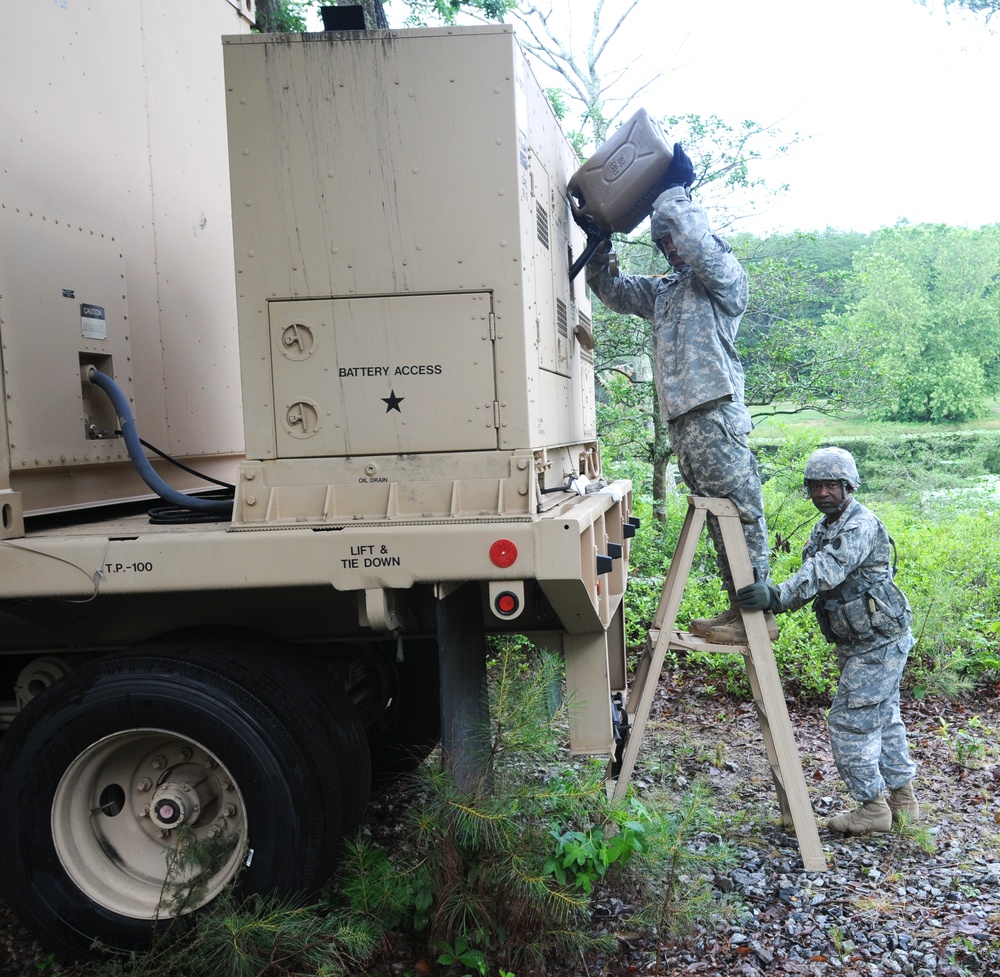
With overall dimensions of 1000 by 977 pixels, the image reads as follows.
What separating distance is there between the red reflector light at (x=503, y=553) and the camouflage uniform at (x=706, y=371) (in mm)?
1412

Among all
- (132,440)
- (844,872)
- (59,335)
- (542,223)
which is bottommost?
(844,872)

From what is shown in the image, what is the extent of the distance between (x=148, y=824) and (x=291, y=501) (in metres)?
1.17

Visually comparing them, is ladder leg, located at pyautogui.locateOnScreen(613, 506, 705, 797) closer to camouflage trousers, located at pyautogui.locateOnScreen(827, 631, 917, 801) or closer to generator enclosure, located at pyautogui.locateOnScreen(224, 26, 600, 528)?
A: camouflage trousers, located at pyautogui.locateOnScreen(827, 631, 917, 801)

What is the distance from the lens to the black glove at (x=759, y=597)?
3902 mm

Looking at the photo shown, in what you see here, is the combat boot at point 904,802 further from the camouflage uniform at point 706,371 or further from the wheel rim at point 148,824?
the wheel rim at point 148,824

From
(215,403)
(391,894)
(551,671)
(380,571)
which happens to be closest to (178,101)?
(215,403)

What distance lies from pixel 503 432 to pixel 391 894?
1487mm

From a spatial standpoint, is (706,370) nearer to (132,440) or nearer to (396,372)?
(396,372)

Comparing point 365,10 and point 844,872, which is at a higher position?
point 365,10

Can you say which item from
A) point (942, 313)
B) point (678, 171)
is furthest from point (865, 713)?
point (942, 313)

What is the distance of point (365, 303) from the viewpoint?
10.4 ft

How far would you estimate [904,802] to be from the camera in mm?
4332

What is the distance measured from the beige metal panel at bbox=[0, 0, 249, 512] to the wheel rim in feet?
3.05

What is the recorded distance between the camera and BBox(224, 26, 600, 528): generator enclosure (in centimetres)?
313
